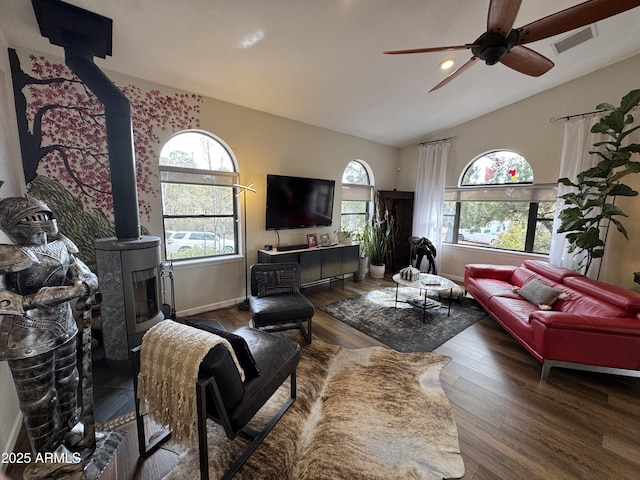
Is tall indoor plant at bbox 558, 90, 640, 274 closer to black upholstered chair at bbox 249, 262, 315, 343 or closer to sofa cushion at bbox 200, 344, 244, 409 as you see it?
black upholstered chair at bbox 249, 262, 315, 343

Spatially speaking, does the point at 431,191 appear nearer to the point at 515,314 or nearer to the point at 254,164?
the point at 515,314

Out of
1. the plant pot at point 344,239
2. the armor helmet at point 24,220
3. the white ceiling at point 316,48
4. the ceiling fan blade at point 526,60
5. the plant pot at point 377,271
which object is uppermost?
the white ceiling at point 316,48

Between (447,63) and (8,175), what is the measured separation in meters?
4.18

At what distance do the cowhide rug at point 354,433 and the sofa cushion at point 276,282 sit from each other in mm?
869

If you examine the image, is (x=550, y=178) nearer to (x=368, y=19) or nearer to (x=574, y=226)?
(x=574, y=226)

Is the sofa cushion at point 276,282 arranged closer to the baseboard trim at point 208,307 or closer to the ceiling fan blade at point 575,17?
the baseboard trim at point 208,307

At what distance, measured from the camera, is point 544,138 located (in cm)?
395

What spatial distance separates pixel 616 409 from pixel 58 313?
371cm

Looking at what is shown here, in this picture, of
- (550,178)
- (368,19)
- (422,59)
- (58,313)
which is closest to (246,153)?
(368,19)

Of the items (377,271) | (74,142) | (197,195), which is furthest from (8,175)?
(377,271)

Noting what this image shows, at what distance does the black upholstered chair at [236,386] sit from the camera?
120 cm

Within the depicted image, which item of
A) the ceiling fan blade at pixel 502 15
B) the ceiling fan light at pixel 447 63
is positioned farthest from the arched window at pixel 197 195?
the ceiling fan blade at pixel 502 15

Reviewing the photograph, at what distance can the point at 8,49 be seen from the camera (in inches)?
83.4

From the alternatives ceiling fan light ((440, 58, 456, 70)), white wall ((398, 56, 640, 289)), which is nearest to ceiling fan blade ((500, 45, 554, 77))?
ceiling fan light ((440, 58, 456, 70))
